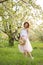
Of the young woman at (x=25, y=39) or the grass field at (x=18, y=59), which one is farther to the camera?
the young woman at (x=25, y=39)

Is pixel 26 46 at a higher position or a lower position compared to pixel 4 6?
lower

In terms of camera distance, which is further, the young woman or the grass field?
the young woman

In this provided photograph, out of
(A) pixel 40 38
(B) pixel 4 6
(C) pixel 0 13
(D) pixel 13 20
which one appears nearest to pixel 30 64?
(D) pixel 13 20

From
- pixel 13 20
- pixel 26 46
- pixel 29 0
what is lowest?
pixel 26 46

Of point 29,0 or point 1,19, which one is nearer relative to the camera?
point 29,0

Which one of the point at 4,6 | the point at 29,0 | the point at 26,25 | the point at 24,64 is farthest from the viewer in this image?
the point at 4,6

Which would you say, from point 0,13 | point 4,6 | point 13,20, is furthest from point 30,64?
point 0,13

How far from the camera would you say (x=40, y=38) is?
131 feet

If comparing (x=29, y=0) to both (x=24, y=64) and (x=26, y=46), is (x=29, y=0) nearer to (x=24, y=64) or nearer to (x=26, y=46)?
(x=26, y=46)

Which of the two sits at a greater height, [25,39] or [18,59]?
[25,39]

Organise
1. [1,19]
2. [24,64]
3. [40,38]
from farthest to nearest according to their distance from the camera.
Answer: [40,38] → [1,19] → [24,64]

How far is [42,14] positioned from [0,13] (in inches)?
132

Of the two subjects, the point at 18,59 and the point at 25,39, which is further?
the point at 25,39

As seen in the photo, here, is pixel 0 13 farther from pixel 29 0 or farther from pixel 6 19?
pixel 29 0
